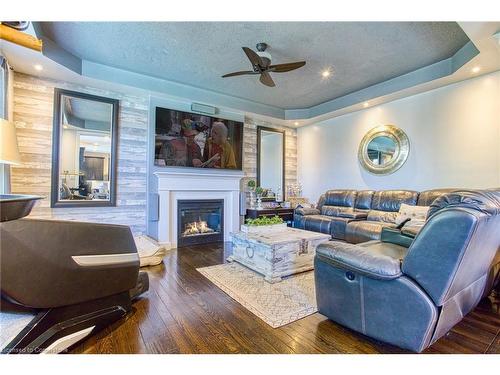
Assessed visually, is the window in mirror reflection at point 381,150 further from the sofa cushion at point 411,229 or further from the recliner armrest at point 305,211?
the sofa cushion at point 411,229

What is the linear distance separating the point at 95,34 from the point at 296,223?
430 cm

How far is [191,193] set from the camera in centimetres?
443

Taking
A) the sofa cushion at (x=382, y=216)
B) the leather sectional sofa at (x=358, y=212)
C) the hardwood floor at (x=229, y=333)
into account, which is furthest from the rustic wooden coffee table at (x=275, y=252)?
the sofa cushion at (x=382, y=216)

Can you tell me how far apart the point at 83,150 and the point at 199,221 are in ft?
7.21

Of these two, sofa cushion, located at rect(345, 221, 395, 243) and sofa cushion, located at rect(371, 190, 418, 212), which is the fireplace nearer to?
sofa cushion, located at rect(345, 221, 395, 243)

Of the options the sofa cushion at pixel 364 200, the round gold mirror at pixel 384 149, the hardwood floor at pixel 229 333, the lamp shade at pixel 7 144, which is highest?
the round gold mirror at pixel 384 149

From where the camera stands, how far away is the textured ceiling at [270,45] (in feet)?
8.84

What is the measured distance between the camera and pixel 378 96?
166 inches

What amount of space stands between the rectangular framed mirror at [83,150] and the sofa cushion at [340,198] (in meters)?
4.07

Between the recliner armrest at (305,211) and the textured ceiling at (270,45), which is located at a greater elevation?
the textured ceiling at (270,45)

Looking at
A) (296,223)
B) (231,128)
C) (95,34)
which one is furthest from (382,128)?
(95,34)

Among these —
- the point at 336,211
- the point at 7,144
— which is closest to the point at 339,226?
the point at 336,211
